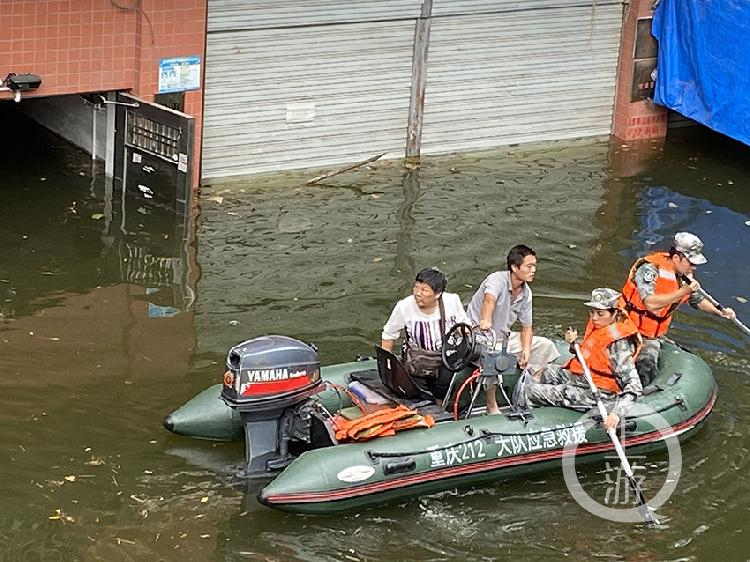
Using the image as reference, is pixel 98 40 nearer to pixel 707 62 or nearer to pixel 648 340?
pixel 648 340

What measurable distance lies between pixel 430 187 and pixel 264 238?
2642mm

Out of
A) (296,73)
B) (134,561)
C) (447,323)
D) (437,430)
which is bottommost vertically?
(134,561)

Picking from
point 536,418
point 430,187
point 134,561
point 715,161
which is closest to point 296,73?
point 430,187

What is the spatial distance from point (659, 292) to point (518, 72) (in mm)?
7215

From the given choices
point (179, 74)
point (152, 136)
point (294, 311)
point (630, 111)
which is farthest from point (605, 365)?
point (630, 111)

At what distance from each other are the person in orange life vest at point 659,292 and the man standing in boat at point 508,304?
2.81 ft

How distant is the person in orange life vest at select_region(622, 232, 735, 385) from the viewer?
34.5 feet

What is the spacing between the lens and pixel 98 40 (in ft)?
46.6

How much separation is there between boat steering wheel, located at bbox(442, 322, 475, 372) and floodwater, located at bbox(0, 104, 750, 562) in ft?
3.07

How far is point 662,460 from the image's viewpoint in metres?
10.4

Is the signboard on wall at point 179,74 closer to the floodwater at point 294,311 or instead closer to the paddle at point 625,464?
the floodwater at point 294,311

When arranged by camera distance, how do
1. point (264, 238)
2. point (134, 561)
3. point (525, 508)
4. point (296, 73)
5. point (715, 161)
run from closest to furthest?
point (134, 561), point (525, 508), point (264, 238), point (296, 73), point (715, 161)

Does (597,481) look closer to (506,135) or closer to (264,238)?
(264,238)

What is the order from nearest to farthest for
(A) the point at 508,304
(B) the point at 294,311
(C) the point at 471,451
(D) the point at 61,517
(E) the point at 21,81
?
(D) the point at 61,517 < (C) the point at 471,451 < (A) the point at 508,304 < (B) the point at 294,311 < (E) the point at 21,81
